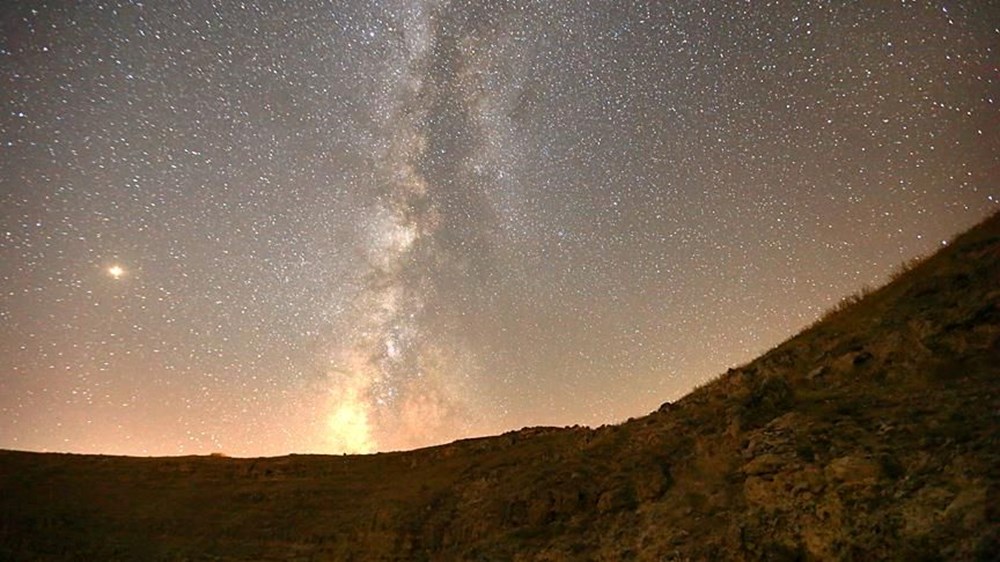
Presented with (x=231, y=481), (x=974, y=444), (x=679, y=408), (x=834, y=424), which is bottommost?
(x=974, y=444)

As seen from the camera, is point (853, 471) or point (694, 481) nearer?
point (853, 471)


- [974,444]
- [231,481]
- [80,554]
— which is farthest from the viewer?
[231,481]

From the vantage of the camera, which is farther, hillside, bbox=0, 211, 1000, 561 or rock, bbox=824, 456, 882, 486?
rock, bbox=824, 456, 882, 486

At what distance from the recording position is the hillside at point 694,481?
8.48 metres

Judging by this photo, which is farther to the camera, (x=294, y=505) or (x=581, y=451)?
(x=294, y=505)

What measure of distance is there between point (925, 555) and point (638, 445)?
26.2ft

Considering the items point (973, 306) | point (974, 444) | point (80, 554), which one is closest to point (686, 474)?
point (974, 444)

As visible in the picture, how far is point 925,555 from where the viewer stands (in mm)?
7137

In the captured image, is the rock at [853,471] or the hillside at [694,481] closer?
the hillside at [694,481]

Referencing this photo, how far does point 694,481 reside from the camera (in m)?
12.0

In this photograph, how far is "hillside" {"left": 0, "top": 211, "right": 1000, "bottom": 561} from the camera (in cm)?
848

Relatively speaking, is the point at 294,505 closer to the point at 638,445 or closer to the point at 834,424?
the point at 638,445

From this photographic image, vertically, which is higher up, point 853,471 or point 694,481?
point 694,481

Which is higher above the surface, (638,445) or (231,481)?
(231,481)
